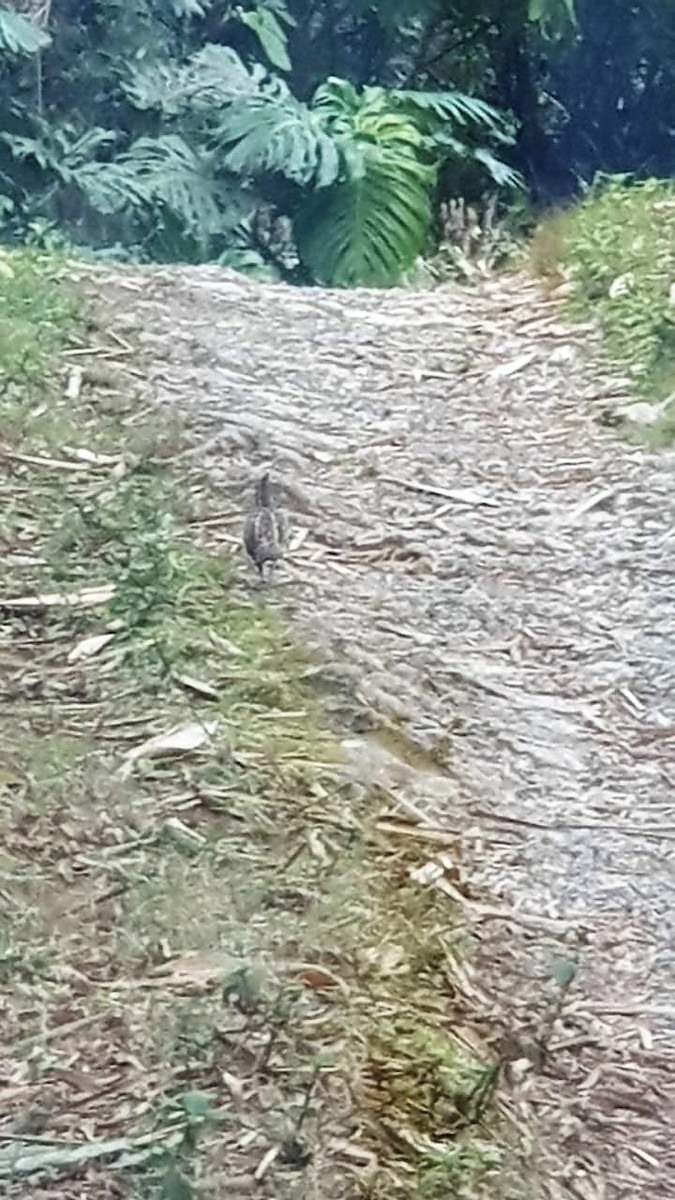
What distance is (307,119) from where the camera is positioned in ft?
10.1

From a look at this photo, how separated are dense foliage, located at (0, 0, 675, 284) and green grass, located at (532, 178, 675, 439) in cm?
16

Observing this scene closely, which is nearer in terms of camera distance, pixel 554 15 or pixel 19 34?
pixel 19 34

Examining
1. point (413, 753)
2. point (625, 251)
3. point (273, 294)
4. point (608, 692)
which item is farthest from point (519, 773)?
point (625, 251)

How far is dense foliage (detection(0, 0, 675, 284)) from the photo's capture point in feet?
9.59

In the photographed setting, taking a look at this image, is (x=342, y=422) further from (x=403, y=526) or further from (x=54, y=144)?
(x=54, y=144)

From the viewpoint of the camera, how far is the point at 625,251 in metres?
2.78

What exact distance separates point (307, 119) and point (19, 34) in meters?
0.55

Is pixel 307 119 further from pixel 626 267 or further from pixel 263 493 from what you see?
pixel 263 493

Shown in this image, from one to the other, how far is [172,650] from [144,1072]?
1.65 ft

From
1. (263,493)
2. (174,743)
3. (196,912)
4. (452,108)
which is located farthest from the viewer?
(452,108)

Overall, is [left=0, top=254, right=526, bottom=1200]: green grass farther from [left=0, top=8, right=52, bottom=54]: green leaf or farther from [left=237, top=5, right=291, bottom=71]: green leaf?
[left=237, top=5, right=291, bottom=71]: green leaf

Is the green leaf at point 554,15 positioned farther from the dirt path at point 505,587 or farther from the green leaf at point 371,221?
the dirt path at point 505,587

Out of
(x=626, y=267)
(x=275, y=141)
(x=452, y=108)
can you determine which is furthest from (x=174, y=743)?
(x=452, y=108)

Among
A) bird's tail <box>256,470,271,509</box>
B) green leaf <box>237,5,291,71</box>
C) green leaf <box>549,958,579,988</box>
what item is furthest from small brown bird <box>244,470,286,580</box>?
green leaf <box>237,5,291,71</box>
